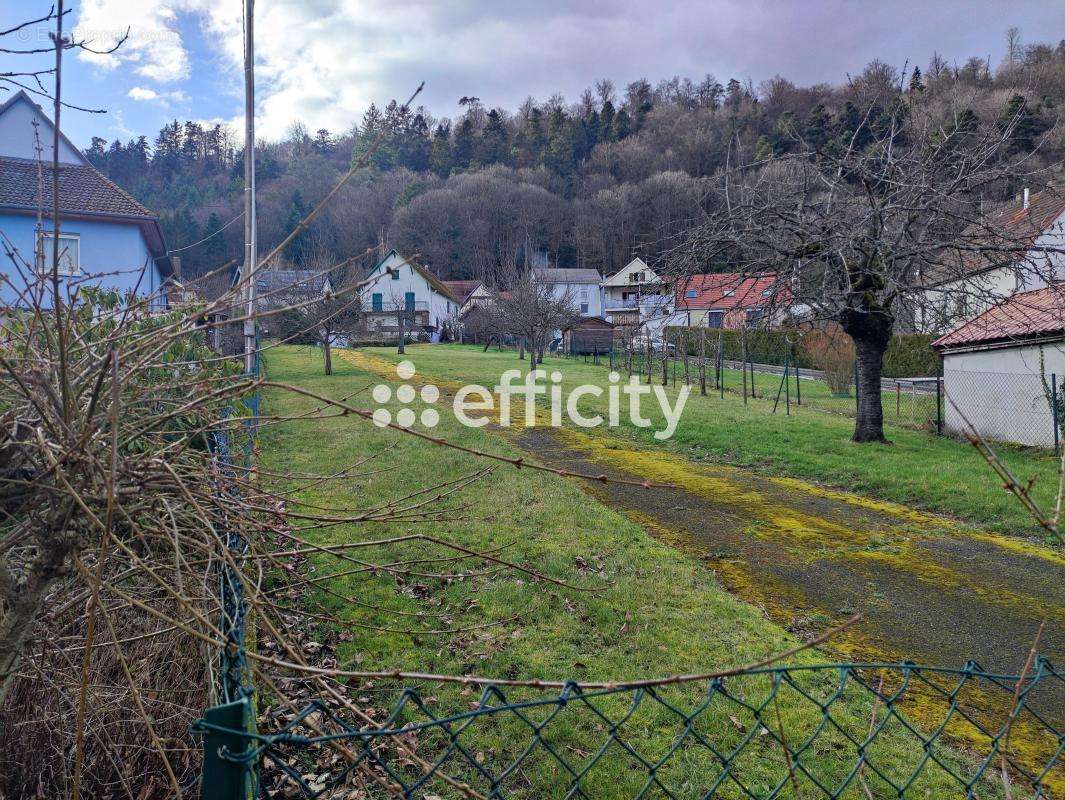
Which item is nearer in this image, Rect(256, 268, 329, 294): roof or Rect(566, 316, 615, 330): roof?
Rect(256, 268, 329, 294): roof

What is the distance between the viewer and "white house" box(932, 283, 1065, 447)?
34.0 feet

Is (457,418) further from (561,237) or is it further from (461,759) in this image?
(561,237)

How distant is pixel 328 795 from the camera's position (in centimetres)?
280

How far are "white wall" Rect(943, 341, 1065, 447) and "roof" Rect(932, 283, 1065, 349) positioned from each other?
24 cm

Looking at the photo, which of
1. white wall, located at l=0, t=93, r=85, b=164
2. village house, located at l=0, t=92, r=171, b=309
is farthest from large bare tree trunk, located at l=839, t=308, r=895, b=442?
white wall, located at l=0, t=93, r=85, b=164

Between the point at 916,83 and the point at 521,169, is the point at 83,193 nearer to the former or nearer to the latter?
the point at 916,83

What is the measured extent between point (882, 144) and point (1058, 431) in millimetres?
5116

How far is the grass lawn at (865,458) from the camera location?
24.6 ft

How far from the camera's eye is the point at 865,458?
9.62m

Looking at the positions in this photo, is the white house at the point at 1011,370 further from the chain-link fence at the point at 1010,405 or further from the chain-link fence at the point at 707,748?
the chain-link fence at the point at 707,748

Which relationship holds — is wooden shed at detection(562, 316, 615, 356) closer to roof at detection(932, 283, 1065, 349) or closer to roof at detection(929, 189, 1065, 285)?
roof at detection(932, 283, 1065, 349)

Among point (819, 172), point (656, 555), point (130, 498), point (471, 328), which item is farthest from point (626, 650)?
point (471, 328)

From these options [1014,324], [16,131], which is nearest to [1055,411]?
[1014,324]

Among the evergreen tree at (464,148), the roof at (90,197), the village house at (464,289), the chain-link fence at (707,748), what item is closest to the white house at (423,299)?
the village house at (464,289)
